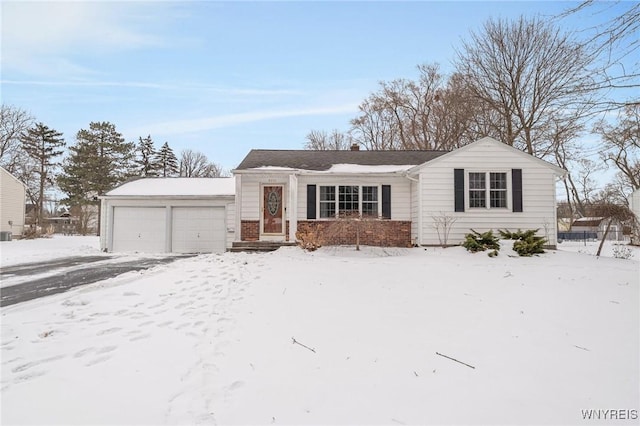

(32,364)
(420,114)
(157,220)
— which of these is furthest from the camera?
(420,114)

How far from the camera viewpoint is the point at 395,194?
12.2 m

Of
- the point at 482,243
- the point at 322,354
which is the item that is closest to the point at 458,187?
the point at 482,243

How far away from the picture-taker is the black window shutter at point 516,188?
10.8 metres

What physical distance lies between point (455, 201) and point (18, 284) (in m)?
11.7

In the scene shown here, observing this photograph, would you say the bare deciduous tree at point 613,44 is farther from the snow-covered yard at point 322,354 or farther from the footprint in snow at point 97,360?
the footprint in snow at point 97,360

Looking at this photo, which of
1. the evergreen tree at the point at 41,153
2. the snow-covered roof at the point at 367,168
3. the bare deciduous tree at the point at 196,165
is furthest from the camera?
the bare deciduous tree at the point at 196,165

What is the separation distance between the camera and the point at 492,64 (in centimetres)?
1797

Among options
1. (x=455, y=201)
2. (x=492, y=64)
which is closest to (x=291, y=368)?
(x=455, y=201)

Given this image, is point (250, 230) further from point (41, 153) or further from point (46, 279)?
point (41, 153)

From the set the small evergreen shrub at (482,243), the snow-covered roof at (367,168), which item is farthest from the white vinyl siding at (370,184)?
the small evergreen shrub at (482,243)

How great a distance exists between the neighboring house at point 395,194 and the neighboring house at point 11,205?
16720 mm

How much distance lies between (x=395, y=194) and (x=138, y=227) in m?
10.9

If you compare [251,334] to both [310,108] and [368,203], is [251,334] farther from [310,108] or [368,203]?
[310,108]

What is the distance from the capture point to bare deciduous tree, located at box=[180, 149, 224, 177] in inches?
1620
